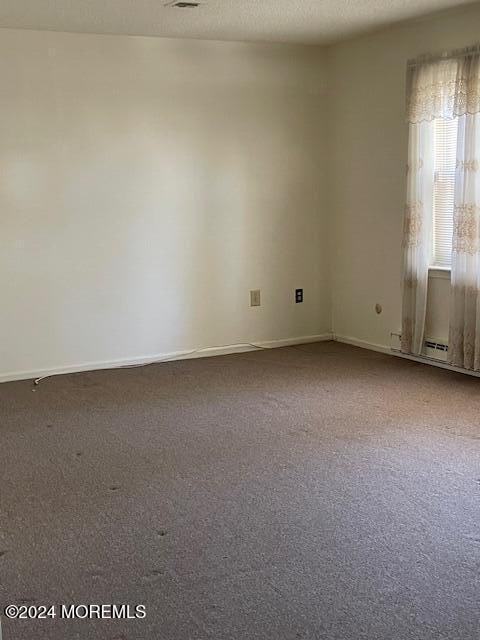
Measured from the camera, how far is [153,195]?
5.54m

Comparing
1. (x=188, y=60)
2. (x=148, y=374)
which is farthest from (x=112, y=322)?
(x=188, y=60)

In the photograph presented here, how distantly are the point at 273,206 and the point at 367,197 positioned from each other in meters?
0.69

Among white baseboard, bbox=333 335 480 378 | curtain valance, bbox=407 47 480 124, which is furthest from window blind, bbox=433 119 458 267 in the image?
white baseboard, bbox=333 335 480 378

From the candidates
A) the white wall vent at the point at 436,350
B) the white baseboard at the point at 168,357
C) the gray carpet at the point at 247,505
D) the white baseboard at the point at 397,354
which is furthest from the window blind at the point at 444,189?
the white baseboard at the point at 168,357

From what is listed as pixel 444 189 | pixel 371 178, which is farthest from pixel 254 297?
pixel 444 189

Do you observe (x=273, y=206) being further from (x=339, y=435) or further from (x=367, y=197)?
(x=339, y=435)

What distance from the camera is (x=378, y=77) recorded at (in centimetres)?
561

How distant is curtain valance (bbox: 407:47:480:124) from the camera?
477 centimetres

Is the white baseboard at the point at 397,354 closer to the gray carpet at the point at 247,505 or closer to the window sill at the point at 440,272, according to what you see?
the gray carpet at the point at 247,505

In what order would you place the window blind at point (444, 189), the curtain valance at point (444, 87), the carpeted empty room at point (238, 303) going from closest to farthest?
1. the carpeted empty room at point (238, 303)
2. the curtain valance at point (444, 87)
3. the window blind at point (444, 189)

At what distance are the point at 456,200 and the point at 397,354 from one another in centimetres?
124

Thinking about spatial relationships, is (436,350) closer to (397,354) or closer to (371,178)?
(397,354)

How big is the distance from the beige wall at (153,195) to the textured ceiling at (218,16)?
29 centimetres

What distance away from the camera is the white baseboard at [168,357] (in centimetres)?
530
